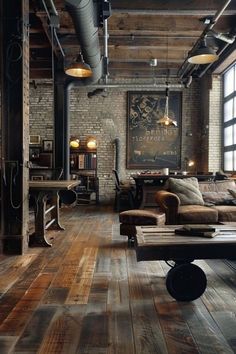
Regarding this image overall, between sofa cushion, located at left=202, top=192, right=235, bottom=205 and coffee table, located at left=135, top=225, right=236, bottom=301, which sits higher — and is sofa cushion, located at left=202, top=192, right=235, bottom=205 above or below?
above

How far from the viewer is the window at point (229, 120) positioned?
8477mm

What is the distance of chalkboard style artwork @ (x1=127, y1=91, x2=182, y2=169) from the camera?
33.7ft

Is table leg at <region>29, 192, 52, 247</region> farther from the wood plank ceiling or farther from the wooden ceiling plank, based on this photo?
the wooden ceiling plank

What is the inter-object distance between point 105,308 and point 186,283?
68 centimetres

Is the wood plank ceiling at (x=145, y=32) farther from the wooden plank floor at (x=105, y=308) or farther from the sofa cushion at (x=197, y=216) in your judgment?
the wooden plank floor at (x=105, y=308)

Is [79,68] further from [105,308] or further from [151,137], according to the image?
[151,137]

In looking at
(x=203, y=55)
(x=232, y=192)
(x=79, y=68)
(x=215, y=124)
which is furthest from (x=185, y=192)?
(x=215, y=124)

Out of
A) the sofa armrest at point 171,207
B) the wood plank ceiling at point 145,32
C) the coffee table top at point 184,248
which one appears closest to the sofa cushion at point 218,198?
the sofa armrest at point 171,207

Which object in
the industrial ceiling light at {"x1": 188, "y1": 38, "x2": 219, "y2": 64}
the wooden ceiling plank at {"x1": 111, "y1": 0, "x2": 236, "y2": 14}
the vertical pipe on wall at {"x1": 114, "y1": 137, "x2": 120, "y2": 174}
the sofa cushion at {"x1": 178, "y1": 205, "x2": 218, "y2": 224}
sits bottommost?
the sofa cushion at {"x1": 178, "y1": 205, "x2": 218, "y2": 224}

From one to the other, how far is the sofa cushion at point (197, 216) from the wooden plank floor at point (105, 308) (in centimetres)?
84

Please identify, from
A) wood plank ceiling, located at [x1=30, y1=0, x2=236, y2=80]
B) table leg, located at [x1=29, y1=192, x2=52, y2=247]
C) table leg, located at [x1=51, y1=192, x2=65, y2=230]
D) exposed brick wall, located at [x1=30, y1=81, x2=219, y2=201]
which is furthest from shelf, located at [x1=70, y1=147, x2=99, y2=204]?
table leg, located at [x1=29, y1=192, x2=52, y2=247]

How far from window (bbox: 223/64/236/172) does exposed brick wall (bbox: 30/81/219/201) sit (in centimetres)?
119

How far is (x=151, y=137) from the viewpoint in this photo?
10.3 meters

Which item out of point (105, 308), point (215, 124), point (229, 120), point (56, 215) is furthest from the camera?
point (215, 124)
